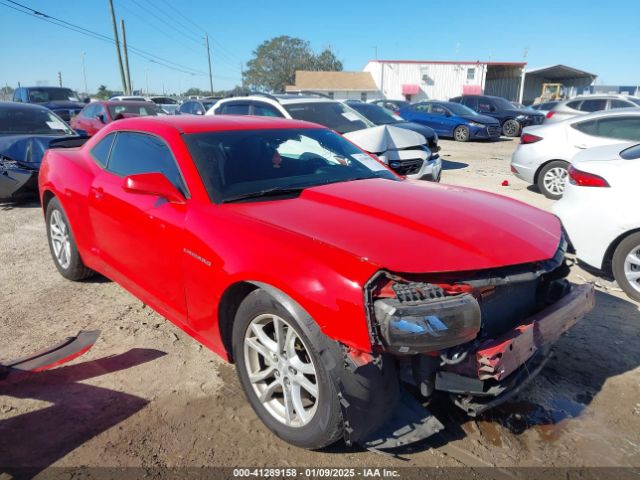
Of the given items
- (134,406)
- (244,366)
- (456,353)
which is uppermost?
(456,353)

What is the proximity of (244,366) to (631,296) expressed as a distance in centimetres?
347

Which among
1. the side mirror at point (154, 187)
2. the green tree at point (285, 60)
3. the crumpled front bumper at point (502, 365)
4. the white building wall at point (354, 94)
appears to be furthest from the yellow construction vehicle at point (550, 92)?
the green tree at point (285, 60)

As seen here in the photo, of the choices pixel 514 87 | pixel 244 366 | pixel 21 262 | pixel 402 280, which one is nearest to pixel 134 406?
pixel 244 366

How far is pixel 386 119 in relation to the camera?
11.0m

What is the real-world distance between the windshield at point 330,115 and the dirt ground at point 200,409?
5316 mm

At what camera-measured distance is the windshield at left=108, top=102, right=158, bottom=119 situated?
12.1 m

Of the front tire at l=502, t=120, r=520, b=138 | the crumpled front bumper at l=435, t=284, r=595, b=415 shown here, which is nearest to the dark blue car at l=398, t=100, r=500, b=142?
the front tire at l=502, t=120, r=520, b=138

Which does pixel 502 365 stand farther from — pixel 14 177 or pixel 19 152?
pixel 19 152

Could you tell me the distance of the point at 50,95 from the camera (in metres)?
19.7

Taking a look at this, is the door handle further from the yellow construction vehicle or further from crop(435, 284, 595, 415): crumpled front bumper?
the yellow construction vehicle

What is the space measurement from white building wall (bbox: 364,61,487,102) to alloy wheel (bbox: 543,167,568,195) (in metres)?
39.2

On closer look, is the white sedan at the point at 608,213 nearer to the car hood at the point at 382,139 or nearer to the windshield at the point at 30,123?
the car hood at the point at 382,139

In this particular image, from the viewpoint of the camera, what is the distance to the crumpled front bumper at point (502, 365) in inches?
80.3

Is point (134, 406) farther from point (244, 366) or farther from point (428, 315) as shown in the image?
point (428, 315)
